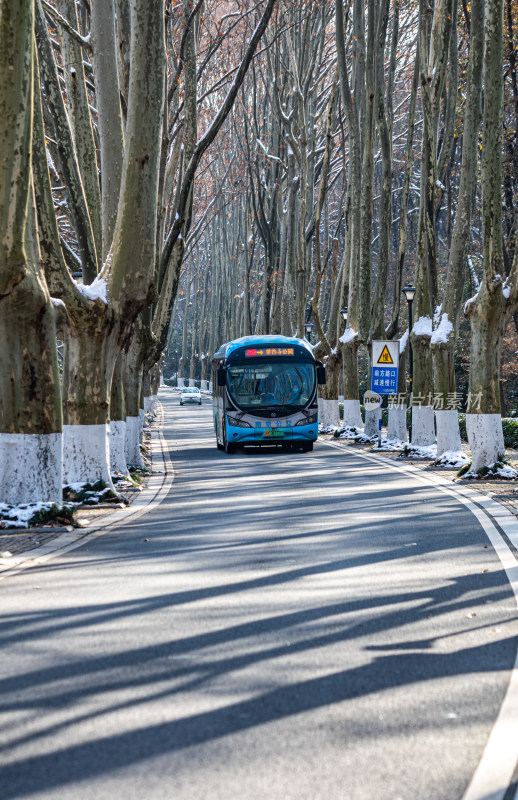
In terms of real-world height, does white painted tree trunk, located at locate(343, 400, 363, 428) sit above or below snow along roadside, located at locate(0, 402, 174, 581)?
above

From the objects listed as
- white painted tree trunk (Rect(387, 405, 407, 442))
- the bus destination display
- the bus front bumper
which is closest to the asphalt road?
the bus front bumper

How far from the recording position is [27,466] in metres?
12.1

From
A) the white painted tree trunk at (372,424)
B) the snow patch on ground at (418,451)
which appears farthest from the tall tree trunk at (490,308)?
the white painted tree trunk at (372,424)

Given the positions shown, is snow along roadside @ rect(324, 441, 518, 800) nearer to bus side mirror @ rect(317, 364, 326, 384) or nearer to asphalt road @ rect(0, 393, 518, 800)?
asphalt road @ rect(0, 393, 518, 800)

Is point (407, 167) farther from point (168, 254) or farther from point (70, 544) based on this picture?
point (70, 544)

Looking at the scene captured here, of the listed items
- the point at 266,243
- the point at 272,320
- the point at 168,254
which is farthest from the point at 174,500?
the point at 272,320

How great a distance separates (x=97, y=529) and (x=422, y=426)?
47.1 ft

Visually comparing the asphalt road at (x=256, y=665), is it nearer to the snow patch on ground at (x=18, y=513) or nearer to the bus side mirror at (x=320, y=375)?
the snow patch on ground at (x=18, y=513)

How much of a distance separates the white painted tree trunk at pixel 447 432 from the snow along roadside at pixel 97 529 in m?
5.47

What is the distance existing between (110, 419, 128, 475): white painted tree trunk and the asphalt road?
712cm

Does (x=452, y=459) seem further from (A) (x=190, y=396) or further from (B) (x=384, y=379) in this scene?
(A) (x=190, y=396)

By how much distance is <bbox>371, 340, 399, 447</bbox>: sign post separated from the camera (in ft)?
90.5

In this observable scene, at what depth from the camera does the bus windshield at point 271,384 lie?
27.6 m

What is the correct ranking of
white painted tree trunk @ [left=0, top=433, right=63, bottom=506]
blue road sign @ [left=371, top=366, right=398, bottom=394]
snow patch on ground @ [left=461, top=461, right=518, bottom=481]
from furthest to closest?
blue road sign @ [left=371, top=366, right=398, bottom=394]
snow patch on ground @ [left=461, top=461, right=518, bottom=481]
white painted tree trunk @ [left=0, top=433, right=63, bottom=506]
